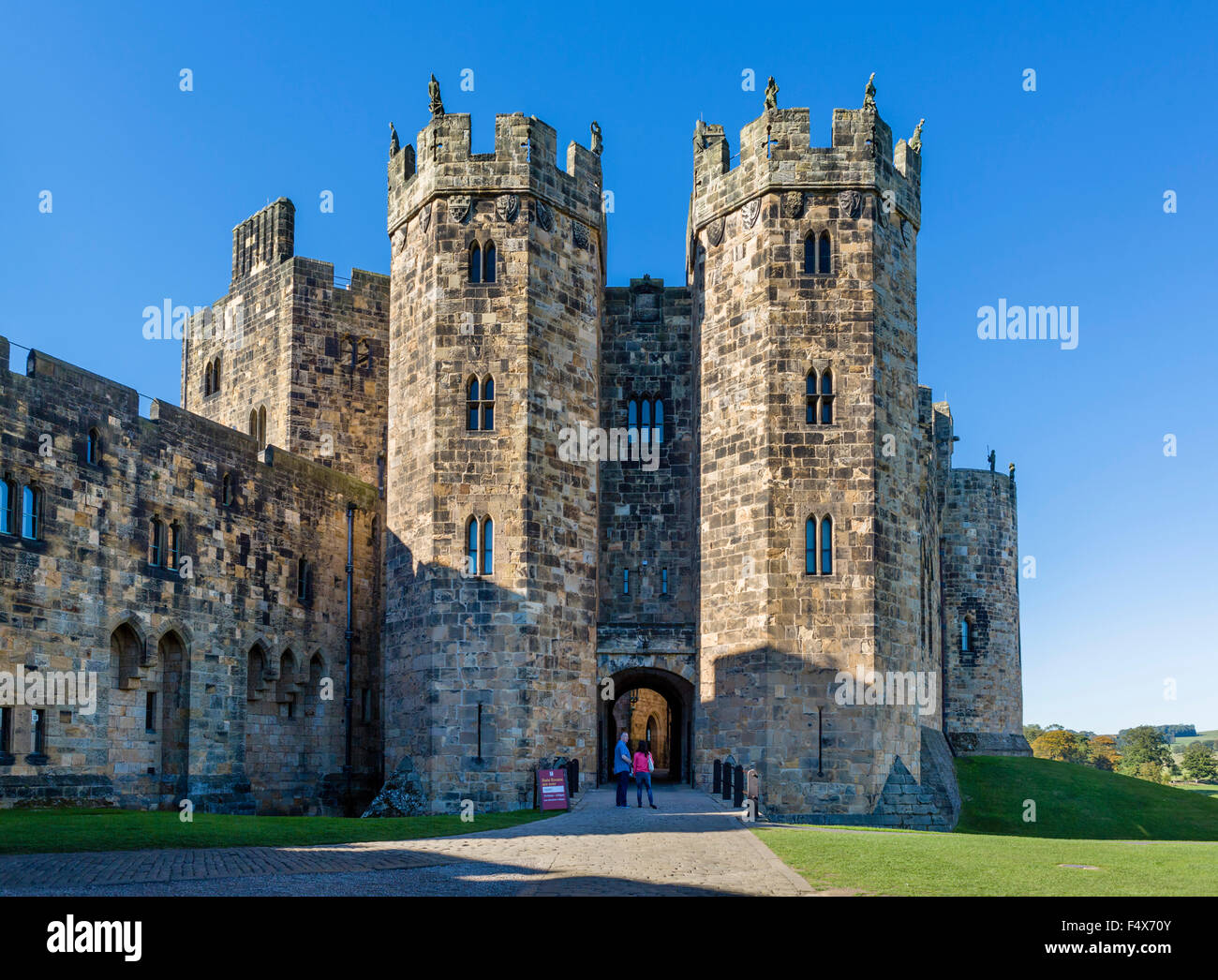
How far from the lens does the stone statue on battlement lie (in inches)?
1318

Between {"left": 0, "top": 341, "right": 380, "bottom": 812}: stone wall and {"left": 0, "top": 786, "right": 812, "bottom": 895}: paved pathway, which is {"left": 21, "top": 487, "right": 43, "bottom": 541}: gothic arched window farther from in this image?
{"left": 0, "top": 786, "right": 812, "bottom": 895}: paved pathway

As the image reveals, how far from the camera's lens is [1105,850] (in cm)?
1945

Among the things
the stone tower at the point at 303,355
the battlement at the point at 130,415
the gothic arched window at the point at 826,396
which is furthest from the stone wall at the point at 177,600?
the gothic arched window at the point at 826,396

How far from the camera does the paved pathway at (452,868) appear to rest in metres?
13.8

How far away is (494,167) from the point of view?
3269 cm

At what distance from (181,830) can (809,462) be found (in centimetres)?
1699

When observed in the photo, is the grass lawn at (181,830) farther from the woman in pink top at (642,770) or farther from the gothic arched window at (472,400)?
the gothic arched window at (472,400)

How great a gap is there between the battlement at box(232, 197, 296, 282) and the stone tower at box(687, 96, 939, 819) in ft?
48.4

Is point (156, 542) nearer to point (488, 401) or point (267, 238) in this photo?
point (488, 401)

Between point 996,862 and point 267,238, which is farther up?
point 267,238

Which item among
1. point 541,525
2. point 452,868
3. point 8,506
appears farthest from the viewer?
point 541,525

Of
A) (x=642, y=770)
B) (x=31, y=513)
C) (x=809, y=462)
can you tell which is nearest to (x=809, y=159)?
(x=809, y=462)

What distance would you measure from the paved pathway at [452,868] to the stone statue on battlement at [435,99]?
66.6 feet

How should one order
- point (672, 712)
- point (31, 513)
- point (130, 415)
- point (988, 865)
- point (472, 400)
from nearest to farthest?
point (988, 865)
point (31, 513)
point (130, 415)
point (472, 400)
point (672, 712)
